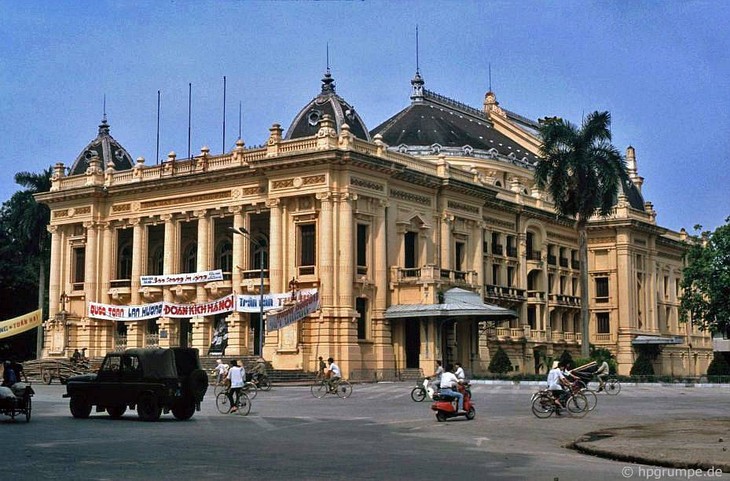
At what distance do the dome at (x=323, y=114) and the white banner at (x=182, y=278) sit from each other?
9232mm

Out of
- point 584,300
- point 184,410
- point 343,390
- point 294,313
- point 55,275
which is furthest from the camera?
point 55,275

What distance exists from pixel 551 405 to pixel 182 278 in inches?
1491

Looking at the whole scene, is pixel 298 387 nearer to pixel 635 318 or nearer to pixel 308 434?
pixel 308 434

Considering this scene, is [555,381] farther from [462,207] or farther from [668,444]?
[462,207]

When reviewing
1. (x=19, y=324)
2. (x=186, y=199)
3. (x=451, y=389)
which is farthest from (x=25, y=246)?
(x=451, y=389)

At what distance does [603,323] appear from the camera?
3332 inches

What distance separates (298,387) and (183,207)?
19534 millimetres

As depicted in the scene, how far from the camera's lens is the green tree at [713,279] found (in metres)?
58.8

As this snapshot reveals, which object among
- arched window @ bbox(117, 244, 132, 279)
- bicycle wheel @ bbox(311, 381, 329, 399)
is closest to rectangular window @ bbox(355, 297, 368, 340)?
bicycle wheel @ bbox(311, 381, 329, 399)

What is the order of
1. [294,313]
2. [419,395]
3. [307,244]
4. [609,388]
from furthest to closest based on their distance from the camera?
[307,244]
[294,313]
[609,388]
[419,395]

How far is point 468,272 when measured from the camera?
64.8 metres

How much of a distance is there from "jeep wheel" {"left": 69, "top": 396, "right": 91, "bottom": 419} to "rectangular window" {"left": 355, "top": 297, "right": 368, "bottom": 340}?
102 feet

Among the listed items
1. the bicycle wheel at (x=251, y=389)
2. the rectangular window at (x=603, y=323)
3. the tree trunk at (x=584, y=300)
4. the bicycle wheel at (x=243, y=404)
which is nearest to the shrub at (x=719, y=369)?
the tree trunk at (x=584, y=300)

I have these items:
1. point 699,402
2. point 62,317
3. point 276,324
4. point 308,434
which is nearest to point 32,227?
point 62,317
